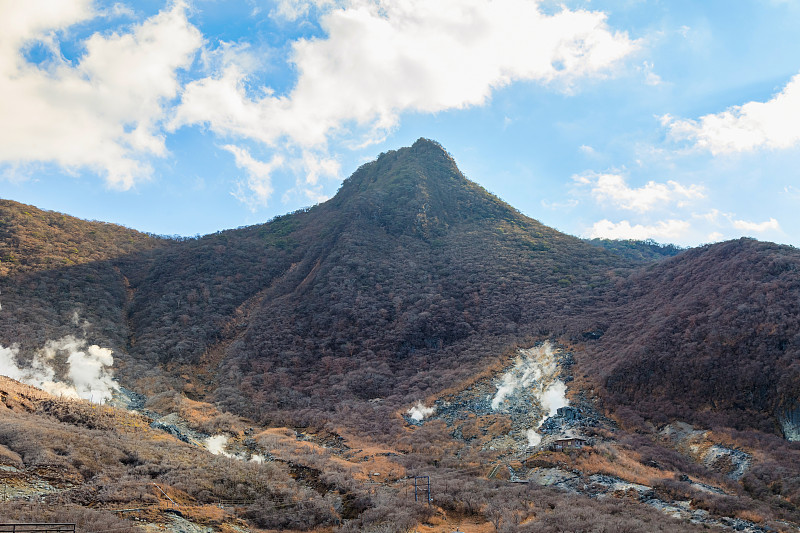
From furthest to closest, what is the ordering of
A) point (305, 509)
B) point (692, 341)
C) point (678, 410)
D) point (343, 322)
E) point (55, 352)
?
1. point (343, 322)
2. point (55, 352)
3. point (692, 341)
4. point (678, 410)
5. point (305, 509)

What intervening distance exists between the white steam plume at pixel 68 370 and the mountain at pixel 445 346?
0.28 meters

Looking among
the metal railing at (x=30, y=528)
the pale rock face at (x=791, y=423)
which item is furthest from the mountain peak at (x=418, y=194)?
the metal railing at (x=30, y=528)

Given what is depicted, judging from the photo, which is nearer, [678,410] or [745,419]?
[745,419]

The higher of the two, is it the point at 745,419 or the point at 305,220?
the point at 305,220

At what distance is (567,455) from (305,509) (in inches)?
586

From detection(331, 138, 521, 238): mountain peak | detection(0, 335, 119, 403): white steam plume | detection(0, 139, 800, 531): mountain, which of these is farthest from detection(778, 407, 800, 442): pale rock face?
detection(331, 138, 521, 238): mountain peak

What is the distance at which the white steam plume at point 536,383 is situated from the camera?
113 feet

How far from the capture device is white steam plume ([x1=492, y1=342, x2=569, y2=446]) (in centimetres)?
3456

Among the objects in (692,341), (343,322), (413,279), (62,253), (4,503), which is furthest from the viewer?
(413,279)

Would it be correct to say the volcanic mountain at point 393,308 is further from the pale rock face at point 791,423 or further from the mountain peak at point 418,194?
the mountain peak at point 418,194

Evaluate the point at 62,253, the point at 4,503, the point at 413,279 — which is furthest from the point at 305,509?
the point at 62,253

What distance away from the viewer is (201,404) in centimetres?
3972

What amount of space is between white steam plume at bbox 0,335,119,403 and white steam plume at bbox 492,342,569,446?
3124 centimetres

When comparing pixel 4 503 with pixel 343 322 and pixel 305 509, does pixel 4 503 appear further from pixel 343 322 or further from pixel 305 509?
pixel 343 322
